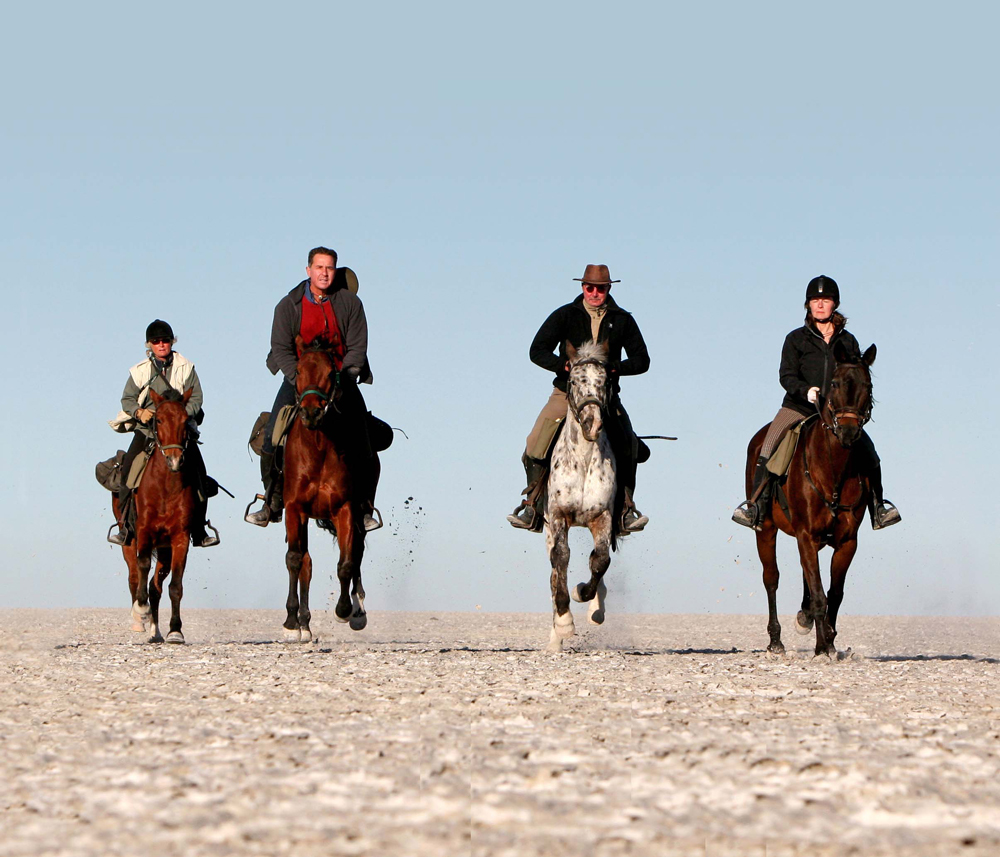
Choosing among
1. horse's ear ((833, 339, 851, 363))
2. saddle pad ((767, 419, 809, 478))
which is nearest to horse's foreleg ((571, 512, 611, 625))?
saddle pad ((767, 419, 809, 478))

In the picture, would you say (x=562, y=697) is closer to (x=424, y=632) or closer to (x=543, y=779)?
(x=543, y=779)

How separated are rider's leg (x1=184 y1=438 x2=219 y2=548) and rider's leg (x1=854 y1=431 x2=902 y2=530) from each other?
26.0 ft

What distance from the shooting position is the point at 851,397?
496 inches

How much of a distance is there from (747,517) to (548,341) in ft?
10.1

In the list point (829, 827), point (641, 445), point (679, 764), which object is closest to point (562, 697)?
point (679, 764)

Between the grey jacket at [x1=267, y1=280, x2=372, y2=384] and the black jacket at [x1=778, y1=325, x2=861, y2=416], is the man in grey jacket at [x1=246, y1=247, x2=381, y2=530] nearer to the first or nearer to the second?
the grey jacket at [x1=267, y1=280, x2=372, y2=384]

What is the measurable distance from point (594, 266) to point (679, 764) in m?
9.52

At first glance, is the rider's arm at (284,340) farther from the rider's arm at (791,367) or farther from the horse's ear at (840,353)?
the horse's ear at (840,353)

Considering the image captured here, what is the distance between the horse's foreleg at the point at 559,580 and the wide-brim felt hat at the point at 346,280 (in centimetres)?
410

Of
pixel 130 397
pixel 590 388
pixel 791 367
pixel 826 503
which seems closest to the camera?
pixel 590 388

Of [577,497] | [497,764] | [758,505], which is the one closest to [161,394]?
[577,497]

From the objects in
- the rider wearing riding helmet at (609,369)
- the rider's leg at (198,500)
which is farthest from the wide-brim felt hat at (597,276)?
the rider's leg at (198,500)

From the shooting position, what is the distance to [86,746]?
6992 millimetres

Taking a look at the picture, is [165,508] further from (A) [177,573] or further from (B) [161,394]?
(B) [161,394]
